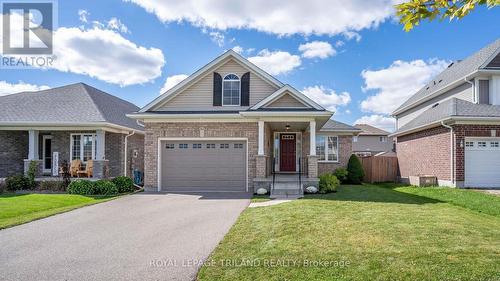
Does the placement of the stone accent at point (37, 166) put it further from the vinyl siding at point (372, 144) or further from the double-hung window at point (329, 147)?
the vinyl siding at point (372, 144)


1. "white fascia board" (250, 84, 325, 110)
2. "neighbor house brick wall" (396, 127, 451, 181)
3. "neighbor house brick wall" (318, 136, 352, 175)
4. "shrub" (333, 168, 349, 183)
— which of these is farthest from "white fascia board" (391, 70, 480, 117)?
"white fascia board" (250, 84, 325, 110)

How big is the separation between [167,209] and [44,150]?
1183 centimetres

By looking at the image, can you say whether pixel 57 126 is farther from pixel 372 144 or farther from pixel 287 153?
pixel 372 144

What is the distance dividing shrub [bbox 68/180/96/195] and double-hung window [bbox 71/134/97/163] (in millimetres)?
2902

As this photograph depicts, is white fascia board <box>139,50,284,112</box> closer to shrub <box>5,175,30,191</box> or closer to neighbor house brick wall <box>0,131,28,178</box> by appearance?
shrub <box>5,175,30,191</box>

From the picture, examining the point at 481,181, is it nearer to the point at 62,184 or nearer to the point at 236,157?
the point at 236,157

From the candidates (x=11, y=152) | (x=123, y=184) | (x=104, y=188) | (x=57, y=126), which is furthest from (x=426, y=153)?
(x=11, y=152)

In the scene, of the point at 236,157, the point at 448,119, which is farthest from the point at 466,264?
the point at 448,119

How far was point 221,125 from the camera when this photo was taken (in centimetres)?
1423

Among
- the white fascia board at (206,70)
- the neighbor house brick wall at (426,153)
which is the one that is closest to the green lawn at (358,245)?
the neighbor house brick wall at (426,153)

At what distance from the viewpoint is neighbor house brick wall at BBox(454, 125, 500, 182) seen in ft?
47.2

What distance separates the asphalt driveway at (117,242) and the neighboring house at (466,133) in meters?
10.9

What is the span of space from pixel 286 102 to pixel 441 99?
12.5 meters

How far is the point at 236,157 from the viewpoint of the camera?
14.2m
